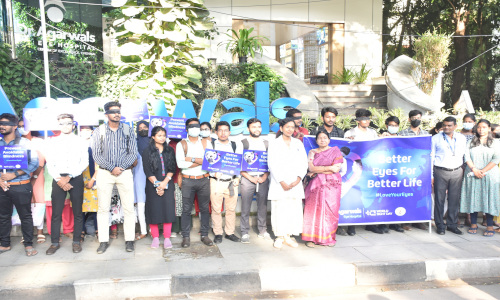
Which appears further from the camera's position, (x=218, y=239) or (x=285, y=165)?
(x=218, y=239)

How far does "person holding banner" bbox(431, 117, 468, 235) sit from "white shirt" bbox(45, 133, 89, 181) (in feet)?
17.8

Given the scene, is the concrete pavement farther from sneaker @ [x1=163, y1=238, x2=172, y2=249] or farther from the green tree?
the green tree

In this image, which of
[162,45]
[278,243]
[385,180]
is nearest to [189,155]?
[278,243]

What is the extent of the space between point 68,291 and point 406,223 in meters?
5.16

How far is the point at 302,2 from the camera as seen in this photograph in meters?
14.7

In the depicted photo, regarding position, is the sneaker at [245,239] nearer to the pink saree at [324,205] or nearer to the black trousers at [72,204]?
the pink saree at [324,205]

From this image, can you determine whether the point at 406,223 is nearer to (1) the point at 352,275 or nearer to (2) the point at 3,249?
(1) the point at 352,275

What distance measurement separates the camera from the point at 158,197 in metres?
5.92

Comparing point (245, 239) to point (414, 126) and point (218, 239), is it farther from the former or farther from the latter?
point (414, 126)

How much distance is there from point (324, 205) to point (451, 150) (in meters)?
2.31

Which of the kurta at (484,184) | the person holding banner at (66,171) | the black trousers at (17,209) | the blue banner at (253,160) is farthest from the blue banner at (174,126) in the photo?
the kurta at (484,184)

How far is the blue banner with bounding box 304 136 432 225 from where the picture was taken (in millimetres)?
6539

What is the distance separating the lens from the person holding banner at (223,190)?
621 cm

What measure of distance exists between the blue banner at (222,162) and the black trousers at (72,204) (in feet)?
5.68
